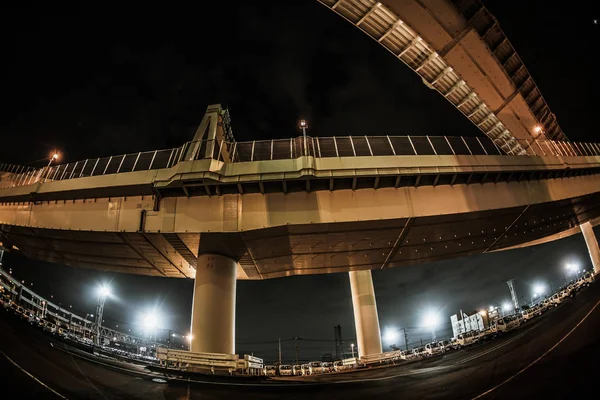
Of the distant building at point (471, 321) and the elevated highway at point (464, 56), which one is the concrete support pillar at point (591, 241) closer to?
the distant building at point (471, 321)

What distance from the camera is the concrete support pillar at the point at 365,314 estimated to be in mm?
28992

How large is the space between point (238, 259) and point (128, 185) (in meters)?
8.01

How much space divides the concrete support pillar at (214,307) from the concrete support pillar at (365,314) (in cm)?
1485

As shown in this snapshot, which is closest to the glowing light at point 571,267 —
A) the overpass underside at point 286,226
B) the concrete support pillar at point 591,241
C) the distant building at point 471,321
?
the distant building at point 471,321

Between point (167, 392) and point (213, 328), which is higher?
point (213, 328)

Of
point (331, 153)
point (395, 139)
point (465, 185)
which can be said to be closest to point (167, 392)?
point (331, 153)

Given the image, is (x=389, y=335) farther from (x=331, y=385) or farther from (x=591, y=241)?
(x=331, y=385)

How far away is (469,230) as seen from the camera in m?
22.2

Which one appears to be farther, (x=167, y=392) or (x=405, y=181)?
(x=405, y=181)

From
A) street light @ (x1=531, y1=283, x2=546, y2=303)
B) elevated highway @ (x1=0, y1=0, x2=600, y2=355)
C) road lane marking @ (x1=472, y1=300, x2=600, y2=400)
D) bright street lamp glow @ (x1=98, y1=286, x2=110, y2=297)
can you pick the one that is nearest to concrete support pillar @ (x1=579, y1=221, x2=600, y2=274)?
elevated highway @ (x1=0, y1=0, x2=600, y2=355)

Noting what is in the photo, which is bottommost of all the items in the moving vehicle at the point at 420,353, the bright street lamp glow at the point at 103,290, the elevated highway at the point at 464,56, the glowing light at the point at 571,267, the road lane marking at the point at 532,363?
the road lane marking at the point at 532,363

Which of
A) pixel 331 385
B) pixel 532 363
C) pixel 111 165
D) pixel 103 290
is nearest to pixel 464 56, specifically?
pixel 532 363

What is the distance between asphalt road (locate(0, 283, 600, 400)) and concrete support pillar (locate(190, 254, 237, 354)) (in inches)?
216

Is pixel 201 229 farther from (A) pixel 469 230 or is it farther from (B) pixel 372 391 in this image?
(A) pixel 469 230
